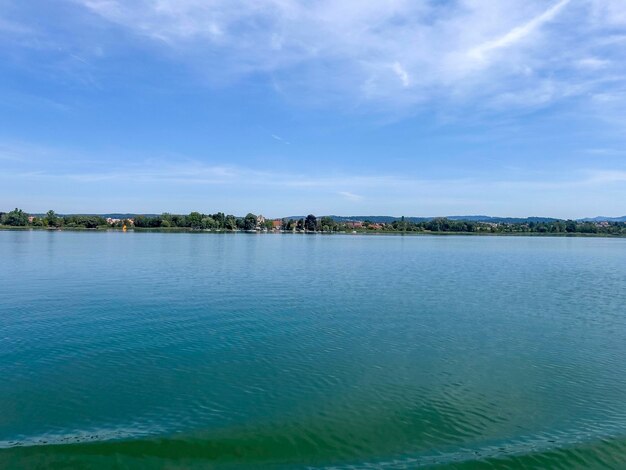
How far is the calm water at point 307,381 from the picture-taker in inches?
388

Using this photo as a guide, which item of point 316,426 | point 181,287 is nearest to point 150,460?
point 316,426

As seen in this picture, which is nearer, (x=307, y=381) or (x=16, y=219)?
(x=307, y=381)

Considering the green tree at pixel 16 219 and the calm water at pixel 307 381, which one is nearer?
the calm water at pixel 307 381

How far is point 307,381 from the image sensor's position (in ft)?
45.3

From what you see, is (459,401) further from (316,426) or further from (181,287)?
(181,287)

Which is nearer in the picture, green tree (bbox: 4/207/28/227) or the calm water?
the calm water

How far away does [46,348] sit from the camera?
651 inches

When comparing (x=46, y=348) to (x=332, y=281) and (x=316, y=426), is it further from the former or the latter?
(x=332, y=281)

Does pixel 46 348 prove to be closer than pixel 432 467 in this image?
No

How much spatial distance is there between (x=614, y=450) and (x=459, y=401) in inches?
141

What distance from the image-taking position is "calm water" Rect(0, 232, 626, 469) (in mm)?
9859

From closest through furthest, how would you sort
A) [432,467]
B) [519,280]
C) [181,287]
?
1. [432,467]
2. [181,287]
3. [519,280]

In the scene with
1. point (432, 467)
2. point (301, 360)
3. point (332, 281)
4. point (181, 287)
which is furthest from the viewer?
point (332, 281)

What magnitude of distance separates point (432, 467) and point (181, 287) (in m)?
25.5
